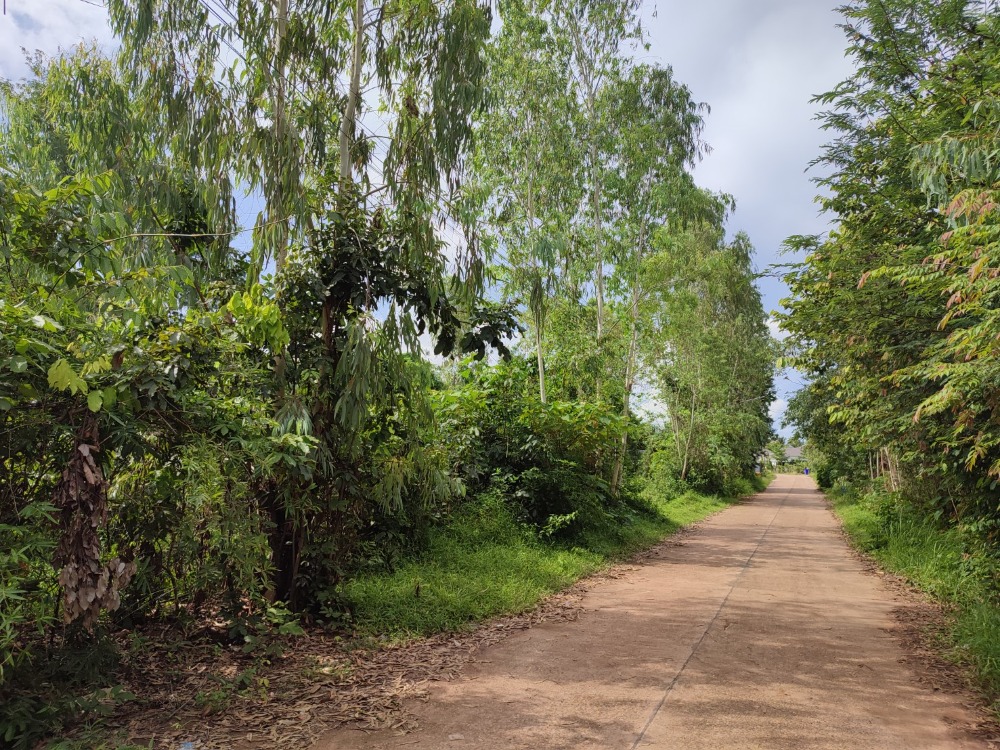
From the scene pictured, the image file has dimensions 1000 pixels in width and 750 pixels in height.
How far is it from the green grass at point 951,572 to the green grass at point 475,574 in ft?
13.4

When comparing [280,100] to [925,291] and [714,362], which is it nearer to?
[925,291]

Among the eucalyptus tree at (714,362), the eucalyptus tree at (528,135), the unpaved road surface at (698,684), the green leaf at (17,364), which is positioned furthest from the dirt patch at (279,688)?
the eucalyptus tree at (714,362)

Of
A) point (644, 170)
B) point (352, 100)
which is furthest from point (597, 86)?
point (352, 100)

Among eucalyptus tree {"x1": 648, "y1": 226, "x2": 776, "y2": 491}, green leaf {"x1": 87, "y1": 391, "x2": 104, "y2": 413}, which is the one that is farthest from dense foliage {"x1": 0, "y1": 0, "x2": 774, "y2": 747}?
eucalyptus tree {"x1": 648, "y1": 226, "x2": 776, "y2": 491}

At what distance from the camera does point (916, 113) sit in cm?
843

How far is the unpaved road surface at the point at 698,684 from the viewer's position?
157 inches

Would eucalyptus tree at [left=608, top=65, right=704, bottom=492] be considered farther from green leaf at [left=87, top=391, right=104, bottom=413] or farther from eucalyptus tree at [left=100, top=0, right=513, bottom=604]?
green leaf at [left=87, top=391, right=104, bottom=413]

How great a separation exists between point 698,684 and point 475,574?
3.71 m

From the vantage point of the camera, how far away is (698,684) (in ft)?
16.0

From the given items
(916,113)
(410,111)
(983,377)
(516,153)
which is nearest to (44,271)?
(410,111)

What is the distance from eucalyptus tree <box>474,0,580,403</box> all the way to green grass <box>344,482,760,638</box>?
13.2 ft

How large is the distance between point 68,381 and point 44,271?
1.37 meters

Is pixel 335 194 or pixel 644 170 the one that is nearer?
pixel 335 194

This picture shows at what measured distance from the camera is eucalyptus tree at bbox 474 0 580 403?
46.6 ft
